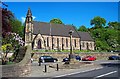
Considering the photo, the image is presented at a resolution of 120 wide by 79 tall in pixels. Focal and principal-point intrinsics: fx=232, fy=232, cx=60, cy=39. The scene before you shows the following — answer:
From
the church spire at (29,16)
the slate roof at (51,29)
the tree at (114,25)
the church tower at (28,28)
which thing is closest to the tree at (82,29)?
the tree at (114,25)

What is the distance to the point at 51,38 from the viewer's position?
78.8 m

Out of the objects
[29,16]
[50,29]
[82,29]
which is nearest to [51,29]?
[50,29]

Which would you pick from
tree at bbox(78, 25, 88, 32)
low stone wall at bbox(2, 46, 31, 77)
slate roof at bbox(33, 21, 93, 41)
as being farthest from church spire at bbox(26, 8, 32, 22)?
tree at bbox(78, 25, 88, 32)

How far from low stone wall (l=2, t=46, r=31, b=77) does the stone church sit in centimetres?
4473

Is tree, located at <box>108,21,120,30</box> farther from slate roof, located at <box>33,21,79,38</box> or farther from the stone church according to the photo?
slate roof, located at <box>33,21,79,38</box>

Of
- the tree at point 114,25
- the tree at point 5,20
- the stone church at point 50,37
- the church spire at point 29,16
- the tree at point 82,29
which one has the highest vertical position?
the tree at point 114,25

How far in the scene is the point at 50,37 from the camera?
78.6 m

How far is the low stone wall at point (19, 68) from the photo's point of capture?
16250 mm

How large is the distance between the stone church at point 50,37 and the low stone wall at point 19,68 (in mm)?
44734

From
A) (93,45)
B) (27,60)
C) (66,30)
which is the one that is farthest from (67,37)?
(27,60)

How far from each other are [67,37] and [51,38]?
8.10 meters

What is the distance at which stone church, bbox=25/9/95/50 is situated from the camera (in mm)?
70375

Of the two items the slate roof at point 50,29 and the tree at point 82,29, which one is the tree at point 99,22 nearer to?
the tree at point 82,29

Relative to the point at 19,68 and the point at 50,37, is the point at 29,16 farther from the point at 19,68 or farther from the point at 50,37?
the point at 19,68
